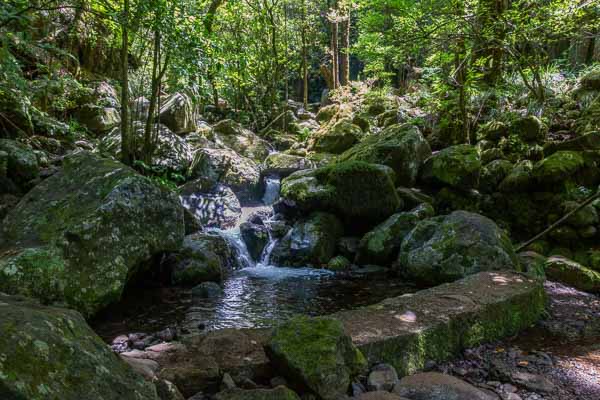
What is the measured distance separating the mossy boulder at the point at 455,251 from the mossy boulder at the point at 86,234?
3608mm

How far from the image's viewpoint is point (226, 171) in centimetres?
1167

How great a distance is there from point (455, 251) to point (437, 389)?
334 cm

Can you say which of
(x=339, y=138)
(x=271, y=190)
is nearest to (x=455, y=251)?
(x=271, y=190)

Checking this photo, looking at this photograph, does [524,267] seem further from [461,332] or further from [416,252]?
[461,332]

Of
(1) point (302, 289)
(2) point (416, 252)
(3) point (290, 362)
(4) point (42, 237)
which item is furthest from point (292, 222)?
(3) point (290, 362)

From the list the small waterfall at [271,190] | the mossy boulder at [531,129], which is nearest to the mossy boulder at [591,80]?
the mossy boulder at [531,129]

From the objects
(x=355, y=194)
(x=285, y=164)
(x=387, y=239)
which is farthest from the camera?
(x=285, y=164)

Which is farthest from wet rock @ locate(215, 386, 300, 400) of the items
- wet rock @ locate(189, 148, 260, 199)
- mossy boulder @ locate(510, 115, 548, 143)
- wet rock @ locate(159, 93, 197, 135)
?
wet rock @ locate(159, 93, 197, 135)

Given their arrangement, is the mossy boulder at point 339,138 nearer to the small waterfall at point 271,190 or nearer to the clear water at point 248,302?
the small waterfall at point 271,190

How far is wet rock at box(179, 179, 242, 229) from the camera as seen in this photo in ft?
32.2

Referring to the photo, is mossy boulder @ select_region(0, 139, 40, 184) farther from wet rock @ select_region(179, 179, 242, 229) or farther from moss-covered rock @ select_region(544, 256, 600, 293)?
moss-covered rock @ select_region(544, 256, 600, 293)

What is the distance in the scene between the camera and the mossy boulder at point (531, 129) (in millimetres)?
8836

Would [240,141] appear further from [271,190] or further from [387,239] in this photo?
[387,239]

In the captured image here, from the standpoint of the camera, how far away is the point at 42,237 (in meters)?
4.66
